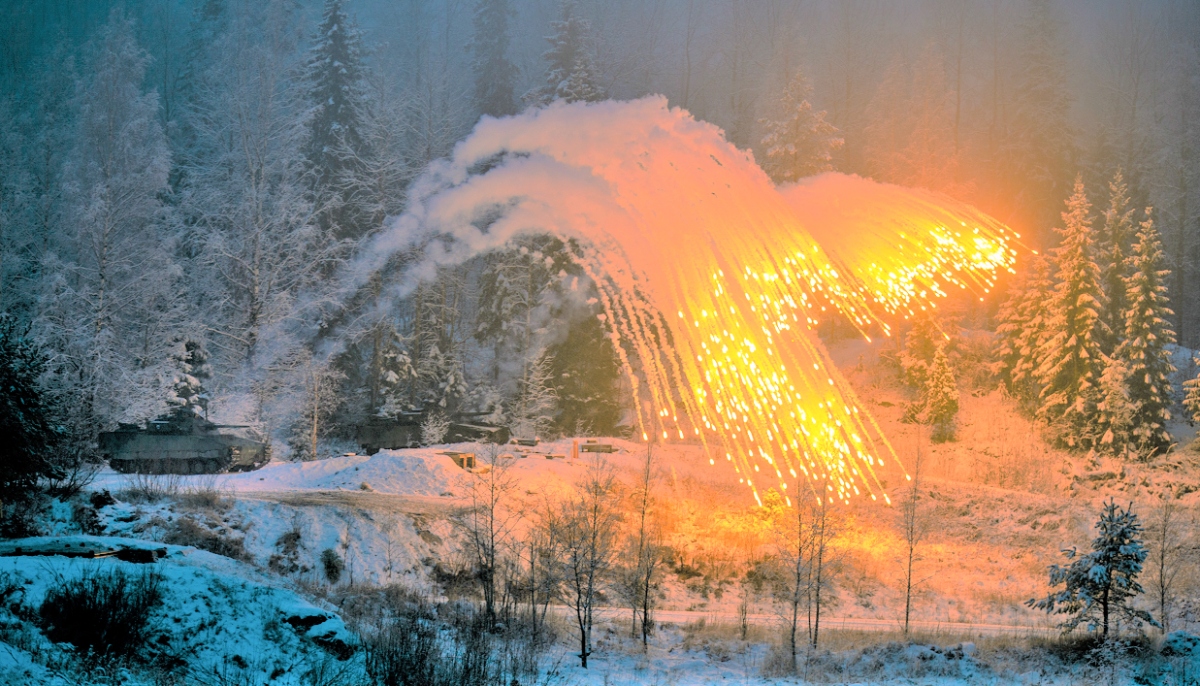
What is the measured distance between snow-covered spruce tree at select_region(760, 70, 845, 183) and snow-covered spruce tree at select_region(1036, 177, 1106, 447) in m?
13.9

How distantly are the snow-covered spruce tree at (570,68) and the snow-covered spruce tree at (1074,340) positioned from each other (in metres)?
25.0

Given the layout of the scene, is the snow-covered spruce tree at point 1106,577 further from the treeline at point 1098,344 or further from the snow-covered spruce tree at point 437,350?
the snow-covered spruce tree at point 437,350

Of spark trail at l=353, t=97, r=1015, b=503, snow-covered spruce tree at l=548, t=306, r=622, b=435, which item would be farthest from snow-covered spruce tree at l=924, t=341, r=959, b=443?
snow-covered spruce tree at l=548, t=306, r=622, b=435

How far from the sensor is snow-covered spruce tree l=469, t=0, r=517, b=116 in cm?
5241

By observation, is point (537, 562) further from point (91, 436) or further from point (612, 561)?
point (91, 436)

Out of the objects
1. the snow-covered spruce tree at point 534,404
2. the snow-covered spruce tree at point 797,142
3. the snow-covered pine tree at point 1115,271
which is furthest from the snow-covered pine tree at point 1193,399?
the snow-covered spruce tree at point 534,404

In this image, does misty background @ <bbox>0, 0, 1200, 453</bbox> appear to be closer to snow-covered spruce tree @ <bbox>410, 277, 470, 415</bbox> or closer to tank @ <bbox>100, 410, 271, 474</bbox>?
snow-covered spruce tree @ <bbox>410, 277, 470, 415</bbox>

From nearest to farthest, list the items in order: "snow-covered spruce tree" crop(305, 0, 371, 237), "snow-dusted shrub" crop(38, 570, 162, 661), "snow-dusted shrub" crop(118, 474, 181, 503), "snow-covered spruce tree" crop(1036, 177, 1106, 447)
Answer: "snow-dusted shrub" crop(38, 570, 162, 661), "snow-dusted shrub" crop(118, 474, 181, 503), "snow-covered spruce tree" crop(1036, 177, 1106, 447), "snow-covered spruce tree" crop(305, 0, 371, 237)

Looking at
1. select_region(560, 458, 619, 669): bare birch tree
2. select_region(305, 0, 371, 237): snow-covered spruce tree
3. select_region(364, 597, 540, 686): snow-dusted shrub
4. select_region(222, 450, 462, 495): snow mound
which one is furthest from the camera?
select_region(305, 0, 371, 237): snow-covered spruce tree

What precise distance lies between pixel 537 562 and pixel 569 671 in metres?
9.84

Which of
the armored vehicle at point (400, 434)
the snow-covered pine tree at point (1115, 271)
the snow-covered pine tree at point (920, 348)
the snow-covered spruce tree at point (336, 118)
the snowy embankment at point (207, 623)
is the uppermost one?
the snow-covered spruce tree at point (336, 118)

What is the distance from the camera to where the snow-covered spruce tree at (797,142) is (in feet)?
164

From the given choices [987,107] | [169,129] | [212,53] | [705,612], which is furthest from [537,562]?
[987,107]

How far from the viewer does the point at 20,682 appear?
9492mm
